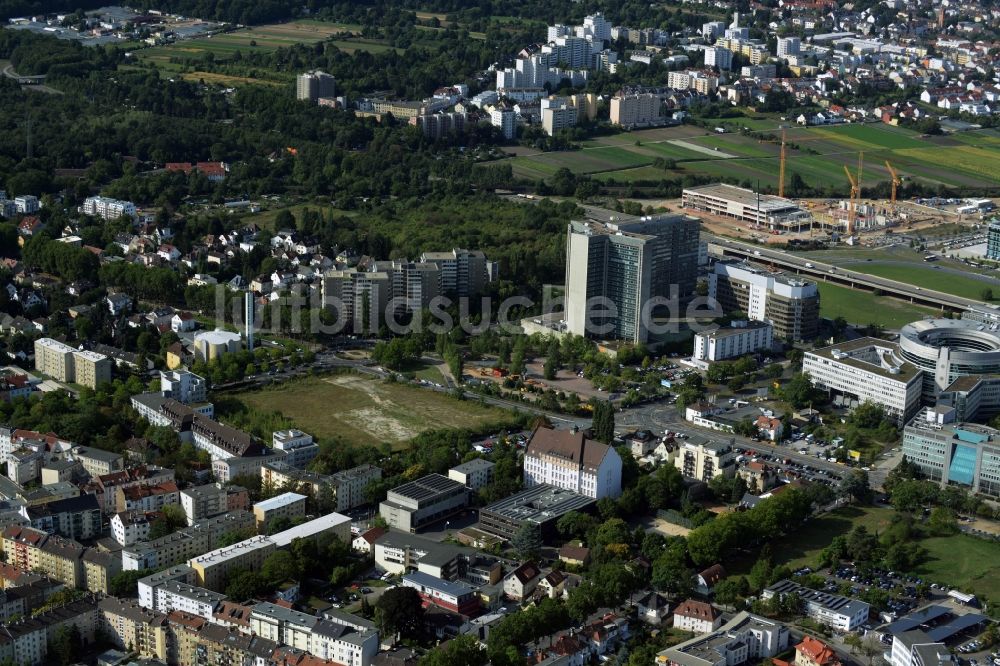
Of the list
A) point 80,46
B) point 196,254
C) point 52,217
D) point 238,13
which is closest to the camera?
point 196,254

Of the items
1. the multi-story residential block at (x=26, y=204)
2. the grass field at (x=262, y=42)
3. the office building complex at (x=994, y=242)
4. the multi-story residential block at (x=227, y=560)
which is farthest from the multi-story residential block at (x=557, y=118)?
the multi-story residential block at (x=227, y=560)

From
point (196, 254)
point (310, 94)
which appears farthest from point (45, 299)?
point (310, 94)

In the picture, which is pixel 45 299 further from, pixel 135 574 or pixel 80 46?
pixel 80 46

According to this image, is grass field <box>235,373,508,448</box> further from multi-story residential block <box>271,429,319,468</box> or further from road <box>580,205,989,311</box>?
road <box>580,205,989,311</box>

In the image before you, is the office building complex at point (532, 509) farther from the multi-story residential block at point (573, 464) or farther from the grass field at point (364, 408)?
the grass field at point (364, 408)

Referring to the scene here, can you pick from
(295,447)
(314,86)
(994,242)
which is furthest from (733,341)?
(314,86)

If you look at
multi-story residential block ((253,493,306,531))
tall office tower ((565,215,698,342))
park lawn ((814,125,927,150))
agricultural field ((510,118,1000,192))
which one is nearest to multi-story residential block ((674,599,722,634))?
multi-story residential block ((253,493,306,531))

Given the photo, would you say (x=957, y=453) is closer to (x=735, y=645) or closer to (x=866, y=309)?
(x=735, y=645)
